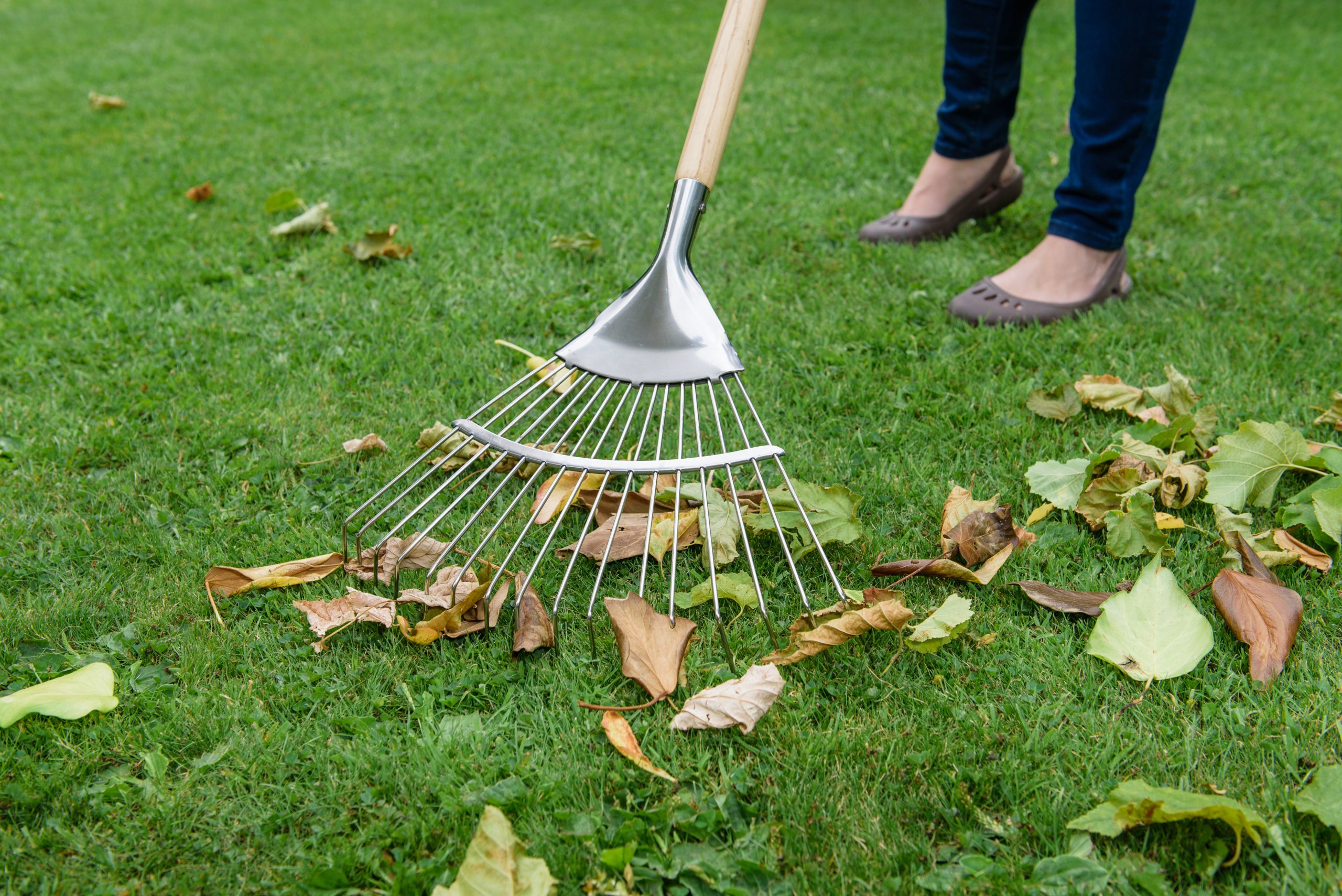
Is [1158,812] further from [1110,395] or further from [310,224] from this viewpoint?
[310,224]

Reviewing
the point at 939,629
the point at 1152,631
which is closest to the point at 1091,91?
the point at 1152,631

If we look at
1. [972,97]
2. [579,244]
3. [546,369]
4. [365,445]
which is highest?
[972,97]

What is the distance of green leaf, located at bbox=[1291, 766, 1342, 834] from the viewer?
1063 millimetres

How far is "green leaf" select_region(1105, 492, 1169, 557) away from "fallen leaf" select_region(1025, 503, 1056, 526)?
12cm

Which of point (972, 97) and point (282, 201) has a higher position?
point (972, 97)

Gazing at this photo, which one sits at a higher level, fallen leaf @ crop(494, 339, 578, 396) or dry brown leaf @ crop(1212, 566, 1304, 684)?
fallen leaf @ crop(494, 339, 578, 396)

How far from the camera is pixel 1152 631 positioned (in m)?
1.35

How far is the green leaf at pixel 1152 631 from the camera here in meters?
1.31

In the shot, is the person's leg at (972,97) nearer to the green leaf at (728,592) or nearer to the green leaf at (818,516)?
the green leaf at (818,516)

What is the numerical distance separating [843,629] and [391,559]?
76cm

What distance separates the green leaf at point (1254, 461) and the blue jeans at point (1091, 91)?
0.89 metres

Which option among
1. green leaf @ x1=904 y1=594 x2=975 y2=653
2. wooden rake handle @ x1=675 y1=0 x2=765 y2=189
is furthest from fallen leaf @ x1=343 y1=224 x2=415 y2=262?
green leaf @ x1=904 y1=594 x2=975 y2=653

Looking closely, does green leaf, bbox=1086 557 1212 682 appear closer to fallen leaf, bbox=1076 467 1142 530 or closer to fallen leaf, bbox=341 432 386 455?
fallen leaf, bbox=1076 467 1142 530

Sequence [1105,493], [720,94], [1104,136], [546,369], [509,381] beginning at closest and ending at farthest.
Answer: [1105,493] < [720,94] < [546,369] < [509,381] < [1104,136]
